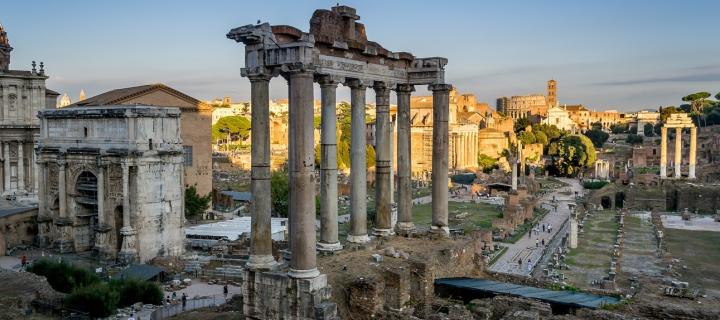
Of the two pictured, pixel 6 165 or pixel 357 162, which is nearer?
pixel 357 162

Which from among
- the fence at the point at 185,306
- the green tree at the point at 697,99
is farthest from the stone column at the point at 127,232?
the green tree at the point at 697,99

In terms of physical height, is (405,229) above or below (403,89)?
below

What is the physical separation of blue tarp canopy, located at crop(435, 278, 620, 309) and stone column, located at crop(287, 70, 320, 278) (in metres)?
3.84

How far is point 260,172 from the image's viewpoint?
39.1 feet

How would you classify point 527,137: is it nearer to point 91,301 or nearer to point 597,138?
point 597,138

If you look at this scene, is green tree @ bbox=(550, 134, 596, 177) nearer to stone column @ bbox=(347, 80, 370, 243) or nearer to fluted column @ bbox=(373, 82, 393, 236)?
fluted column @ bbox=(373, 82, 393, 236)

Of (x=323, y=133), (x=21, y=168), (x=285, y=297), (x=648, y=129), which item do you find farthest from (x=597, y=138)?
(x=285, y=297)

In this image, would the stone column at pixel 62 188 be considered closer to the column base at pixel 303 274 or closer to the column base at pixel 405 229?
the column base at pixel 405 229

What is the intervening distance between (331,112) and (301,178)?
2324 mm

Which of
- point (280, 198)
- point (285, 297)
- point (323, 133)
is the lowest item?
point (280, 198)

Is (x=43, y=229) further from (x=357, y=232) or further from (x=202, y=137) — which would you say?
(x=357, y=232)

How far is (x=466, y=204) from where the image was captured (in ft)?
178

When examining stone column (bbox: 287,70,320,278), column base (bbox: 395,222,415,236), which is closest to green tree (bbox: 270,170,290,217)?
column base (bbox: 395,222,415,236)

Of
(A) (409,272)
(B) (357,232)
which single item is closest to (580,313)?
(A) (409,272)
